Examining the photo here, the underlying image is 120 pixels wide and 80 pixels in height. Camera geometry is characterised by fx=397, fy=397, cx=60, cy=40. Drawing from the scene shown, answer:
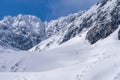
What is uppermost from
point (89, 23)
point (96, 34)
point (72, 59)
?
point (89, 23)

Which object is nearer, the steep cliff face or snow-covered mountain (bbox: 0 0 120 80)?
snow-covered mountain (bbox: 0 0 120 80)

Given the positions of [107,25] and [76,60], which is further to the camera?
[107,25]

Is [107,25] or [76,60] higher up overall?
[107,25]

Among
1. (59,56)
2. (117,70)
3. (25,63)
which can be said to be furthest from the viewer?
(59,56)

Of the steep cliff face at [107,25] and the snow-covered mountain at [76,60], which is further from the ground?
the steep cliff face at [107,25]

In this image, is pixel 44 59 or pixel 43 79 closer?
pixel 43 79

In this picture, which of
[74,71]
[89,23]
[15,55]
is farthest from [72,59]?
[89,23]

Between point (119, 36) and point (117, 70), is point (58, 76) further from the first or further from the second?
point (119, 36)

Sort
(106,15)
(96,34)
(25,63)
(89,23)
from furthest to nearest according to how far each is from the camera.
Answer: (89,23)
(106,15)
(96,34)
(25,63)

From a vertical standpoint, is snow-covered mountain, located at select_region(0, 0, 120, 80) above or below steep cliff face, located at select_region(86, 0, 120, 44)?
below

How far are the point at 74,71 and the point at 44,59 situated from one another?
105 feet

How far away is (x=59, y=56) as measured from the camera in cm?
6388

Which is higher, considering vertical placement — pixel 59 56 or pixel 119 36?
pixel 119 36

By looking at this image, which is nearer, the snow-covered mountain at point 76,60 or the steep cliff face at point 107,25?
the snow-covered mountain at point 76,60
